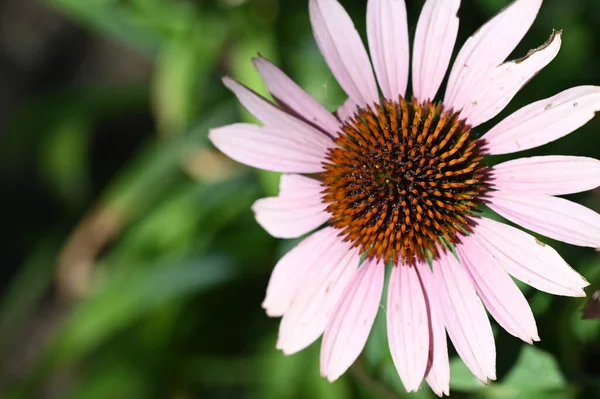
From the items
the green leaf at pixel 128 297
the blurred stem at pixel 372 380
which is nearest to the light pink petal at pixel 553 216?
the blurred stem at pixel 372 380

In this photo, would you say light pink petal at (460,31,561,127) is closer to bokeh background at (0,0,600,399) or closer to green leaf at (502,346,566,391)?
bokeh background at (0,0,600,399)

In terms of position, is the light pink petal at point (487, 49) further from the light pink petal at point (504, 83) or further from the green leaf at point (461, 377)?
the green leaf at point (461, 377)

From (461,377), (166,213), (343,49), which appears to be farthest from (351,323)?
(166,213)

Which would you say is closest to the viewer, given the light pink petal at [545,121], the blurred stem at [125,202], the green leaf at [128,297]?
the light pink petal at [545,121]

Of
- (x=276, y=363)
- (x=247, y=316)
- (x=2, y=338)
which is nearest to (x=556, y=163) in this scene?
(x=276, y=363)

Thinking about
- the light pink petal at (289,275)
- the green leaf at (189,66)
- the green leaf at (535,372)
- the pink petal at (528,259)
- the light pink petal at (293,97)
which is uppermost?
the green leaf at (189,66)

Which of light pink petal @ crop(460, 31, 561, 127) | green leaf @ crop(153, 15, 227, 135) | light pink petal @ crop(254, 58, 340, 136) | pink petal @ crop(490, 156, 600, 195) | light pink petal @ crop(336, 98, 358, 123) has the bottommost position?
pink petal @ crop(490, 156, 600, 195)

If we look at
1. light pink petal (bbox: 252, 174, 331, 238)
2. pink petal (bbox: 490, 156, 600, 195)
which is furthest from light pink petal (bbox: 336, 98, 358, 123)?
pink petal (bbox: 490, 156, 600, 195)
